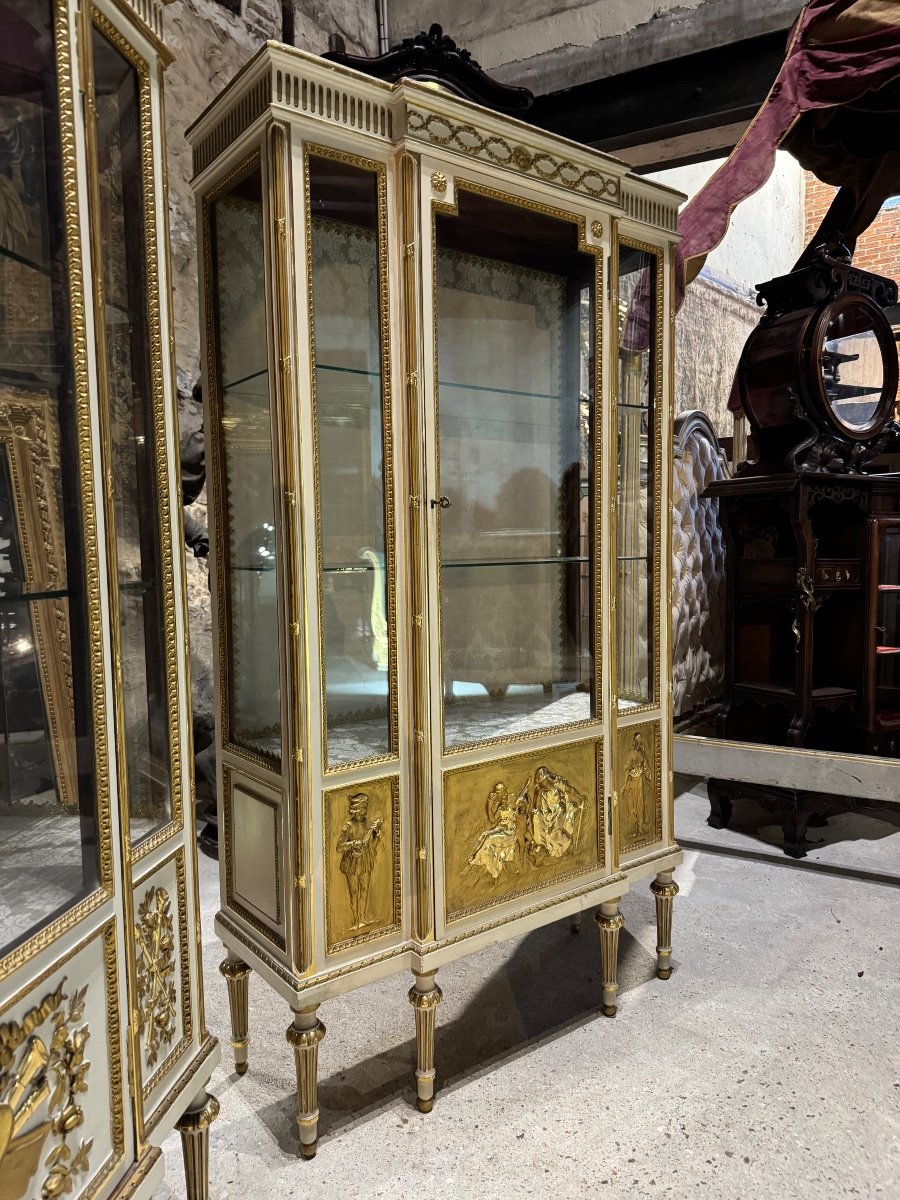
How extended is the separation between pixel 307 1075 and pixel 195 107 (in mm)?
3224

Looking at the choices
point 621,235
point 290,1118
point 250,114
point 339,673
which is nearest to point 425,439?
point 339,673

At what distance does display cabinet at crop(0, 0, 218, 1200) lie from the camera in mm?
905

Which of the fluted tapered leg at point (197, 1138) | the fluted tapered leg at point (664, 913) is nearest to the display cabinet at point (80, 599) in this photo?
the fluted tapered leg at point (197, 1138)

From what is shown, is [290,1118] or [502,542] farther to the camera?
[502,542]

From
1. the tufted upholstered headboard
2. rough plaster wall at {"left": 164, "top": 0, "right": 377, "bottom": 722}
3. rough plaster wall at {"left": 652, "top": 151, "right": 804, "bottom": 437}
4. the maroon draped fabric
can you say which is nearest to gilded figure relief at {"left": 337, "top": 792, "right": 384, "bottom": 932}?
rough plaster wall at {"left": 164, "top": 0, "right": 377, "bottom": 722}

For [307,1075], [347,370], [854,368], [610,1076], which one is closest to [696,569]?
[854,368]

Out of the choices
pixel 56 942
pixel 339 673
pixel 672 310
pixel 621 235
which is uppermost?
pixel 621 235

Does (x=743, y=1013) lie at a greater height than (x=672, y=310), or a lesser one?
lesser

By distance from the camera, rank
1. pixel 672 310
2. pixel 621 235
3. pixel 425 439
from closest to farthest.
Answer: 1. pixel 425 439
2. pixel 621 235
3. pixel 672 310

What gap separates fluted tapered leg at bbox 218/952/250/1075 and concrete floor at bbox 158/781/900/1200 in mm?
45

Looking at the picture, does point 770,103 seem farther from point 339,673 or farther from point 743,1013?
point 743,1013

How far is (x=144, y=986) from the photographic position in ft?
3.64

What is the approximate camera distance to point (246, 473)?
168cm

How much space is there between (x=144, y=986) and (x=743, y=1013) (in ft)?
5.27
